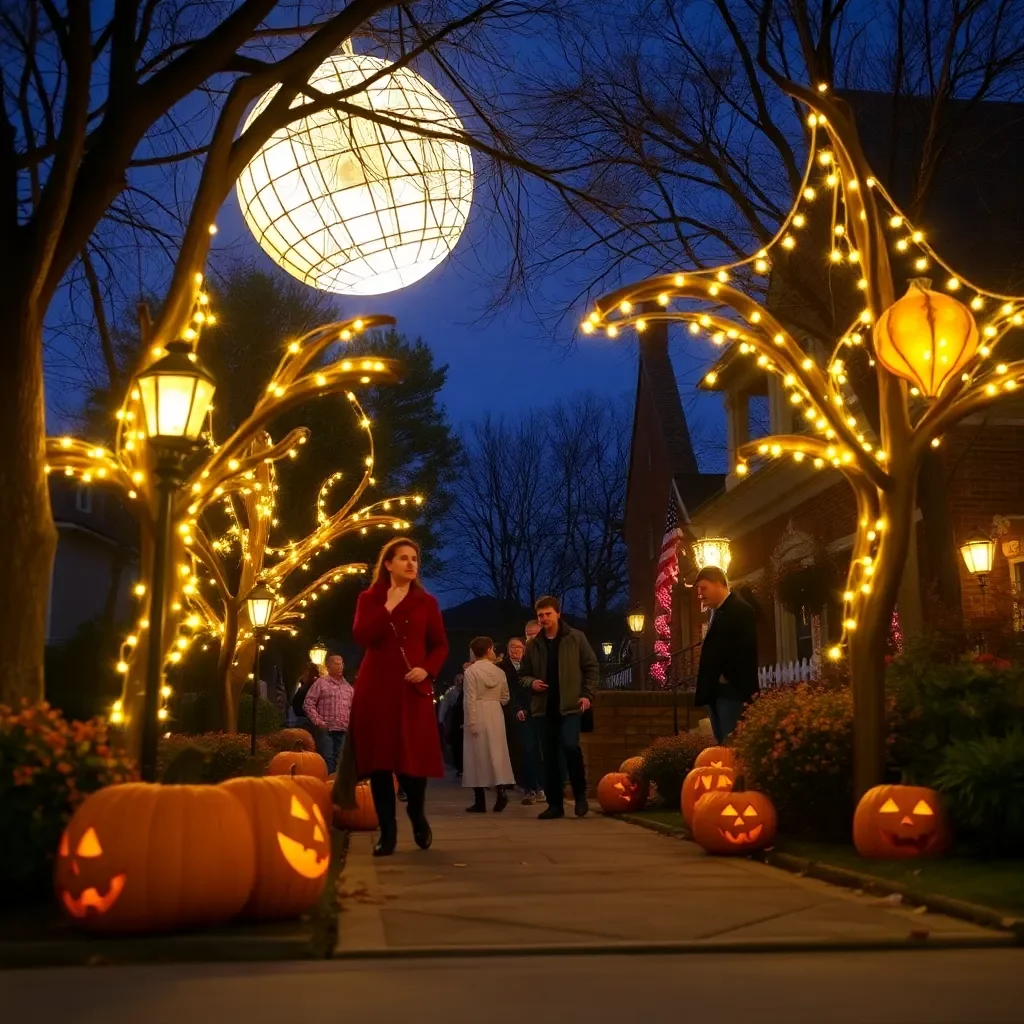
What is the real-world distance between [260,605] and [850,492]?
7763mm

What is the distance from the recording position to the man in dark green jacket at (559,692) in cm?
1134

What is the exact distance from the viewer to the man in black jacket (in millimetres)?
9328

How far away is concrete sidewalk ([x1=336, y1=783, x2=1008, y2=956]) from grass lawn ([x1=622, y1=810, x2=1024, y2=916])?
0.23m

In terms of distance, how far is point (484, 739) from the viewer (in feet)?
40.6

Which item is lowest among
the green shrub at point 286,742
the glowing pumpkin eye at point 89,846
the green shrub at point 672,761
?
the glowing pumpkin eye at point 89,846

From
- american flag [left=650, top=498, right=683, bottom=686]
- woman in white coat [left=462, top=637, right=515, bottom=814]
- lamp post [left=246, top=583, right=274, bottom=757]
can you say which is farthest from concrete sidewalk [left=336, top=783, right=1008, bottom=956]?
american flag [left=650, top=498, right=683, bottom=686]

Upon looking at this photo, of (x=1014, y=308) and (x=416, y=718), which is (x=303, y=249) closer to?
(x=416, y=718)

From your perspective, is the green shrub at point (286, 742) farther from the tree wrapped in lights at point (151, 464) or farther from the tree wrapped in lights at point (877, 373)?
the tree wrapped in lights at point (877, 373)

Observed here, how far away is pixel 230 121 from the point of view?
7.79m

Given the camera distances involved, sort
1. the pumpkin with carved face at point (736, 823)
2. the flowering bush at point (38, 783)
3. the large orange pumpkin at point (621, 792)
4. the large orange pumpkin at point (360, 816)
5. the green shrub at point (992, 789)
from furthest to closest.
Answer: the large orange pumpkin at point (621, 792) → the large orange pumpkin at point (360, 816) → the pumpkin with carved face at point (736, 823) → the green shrub at point (992, 789) → the flowering bush at point (38, 783)

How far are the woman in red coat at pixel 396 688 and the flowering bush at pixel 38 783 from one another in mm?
2268

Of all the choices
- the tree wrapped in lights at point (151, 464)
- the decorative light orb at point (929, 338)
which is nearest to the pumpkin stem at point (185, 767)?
the tree wrapped in lights at point (151, 464)

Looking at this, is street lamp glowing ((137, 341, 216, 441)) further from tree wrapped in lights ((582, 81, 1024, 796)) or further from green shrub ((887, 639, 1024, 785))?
green shrub ((887, 639, 1024, 785))

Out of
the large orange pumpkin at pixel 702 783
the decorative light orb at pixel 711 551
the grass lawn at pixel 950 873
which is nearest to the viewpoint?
the grass lawn at pixel 950 873
